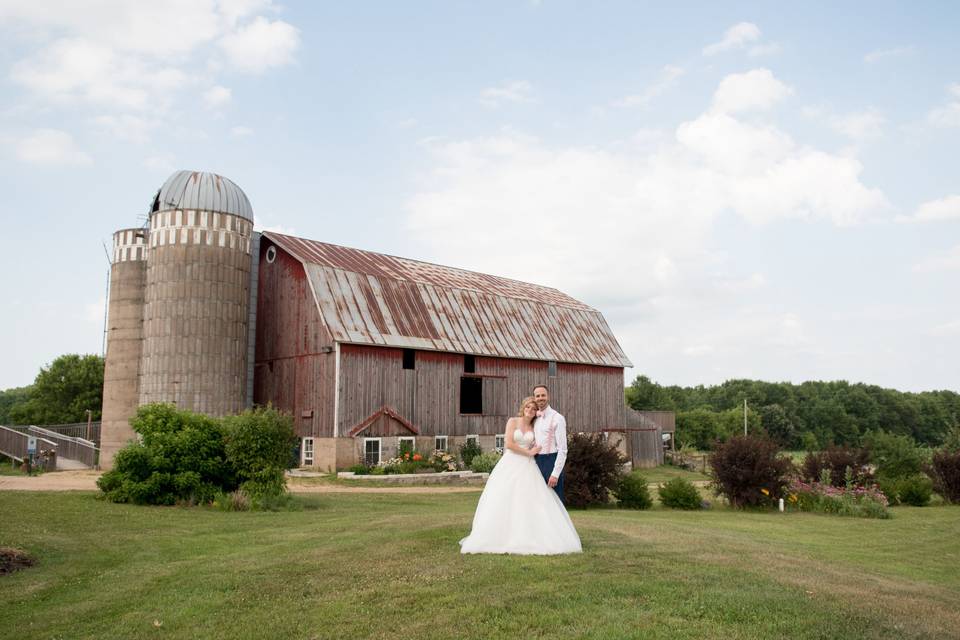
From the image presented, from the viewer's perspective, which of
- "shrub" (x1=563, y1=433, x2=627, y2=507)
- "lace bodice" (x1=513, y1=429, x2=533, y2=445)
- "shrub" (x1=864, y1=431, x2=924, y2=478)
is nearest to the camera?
"lace bodice" (x1=513, y1=429, x2=533, y2=445)

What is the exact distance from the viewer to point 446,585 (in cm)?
856

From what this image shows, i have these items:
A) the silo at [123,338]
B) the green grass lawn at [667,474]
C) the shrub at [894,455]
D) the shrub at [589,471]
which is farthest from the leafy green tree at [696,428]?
the shrub at [589,471]

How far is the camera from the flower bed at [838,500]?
1995 cm

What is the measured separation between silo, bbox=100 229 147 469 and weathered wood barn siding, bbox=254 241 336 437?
5.06 m

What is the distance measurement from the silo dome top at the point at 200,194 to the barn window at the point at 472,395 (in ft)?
41.1

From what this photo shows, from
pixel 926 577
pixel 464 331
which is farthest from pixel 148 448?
pixel 464 331

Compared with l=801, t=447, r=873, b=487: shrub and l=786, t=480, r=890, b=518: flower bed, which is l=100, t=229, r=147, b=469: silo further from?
l=801, t=447, r=873, b=487: shrub

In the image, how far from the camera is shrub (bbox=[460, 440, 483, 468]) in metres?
33.5

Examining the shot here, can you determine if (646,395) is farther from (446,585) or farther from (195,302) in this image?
(446,585)

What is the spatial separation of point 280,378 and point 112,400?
696 centimetres

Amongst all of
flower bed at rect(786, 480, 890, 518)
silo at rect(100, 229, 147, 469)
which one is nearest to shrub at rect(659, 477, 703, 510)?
flower bed at rect(786, 480, 890, 518)

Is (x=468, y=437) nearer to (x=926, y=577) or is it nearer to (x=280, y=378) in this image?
(x=280, y=378)

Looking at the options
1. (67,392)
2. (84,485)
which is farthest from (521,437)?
(67,392)

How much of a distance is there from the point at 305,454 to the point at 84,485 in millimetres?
9297
